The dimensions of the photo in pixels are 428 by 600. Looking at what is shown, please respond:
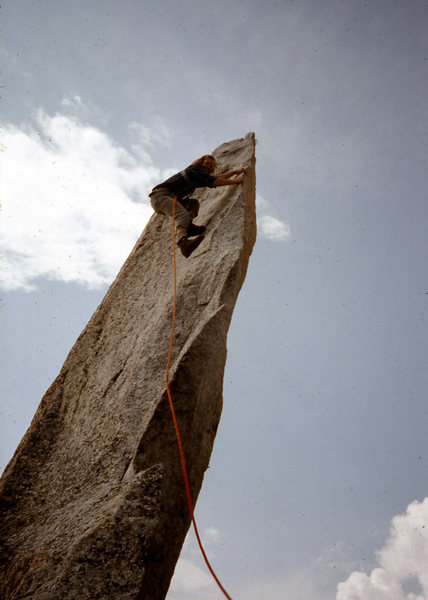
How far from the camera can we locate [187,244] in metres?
5.39

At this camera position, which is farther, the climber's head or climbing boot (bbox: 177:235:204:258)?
the climber's head

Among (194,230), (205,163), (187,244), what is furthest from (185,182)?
(187,244)

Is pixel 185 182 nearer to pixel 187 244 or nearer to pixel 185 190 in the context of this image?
pixel 185 190

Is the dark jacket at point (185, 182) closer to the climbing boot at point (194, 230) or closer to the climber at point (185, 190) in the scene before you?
the climber at point (185, 190)

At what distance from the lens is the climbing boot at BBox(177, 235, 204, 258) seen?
536 centimetres

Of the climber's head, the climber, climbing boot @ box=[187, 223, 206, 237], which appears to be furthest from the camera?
the climber's head

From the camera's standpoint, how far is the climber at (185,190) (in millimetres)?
5547

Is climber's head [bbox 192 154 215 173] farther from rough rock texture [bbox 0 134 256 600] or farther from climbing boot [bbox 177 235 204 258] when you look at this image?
climbing boot [bbox 177 235 204 258]

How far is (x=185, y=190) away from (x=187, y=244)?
1068mm

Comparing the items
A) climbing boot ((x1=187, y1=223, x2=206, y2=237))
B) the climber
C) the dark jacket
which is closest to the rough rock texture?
climbing boot ((x1=187, y1=223, x2=206, y2=237))

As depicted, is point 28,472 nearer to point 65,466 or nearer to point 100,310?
point 65,466

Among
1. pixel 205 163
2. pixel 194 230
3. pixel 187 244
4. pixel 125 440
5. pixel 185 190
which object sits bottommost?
pixel 125 440

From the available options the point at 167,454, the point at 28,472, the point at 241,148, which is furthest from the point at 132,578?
the point at 241,148

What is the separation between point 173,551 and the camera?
294cm
